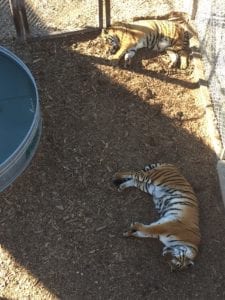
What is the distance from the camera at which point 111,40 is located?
6023mm

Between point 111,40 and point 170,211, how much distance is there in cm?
221

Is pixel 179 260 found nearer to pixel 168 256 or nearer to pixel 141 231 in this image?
pixel 168 256

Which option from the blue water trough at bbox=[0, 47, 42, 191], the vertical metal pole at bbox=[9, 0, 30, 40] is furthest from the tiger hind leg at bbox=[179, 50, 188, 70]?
the blue water trough at bbox=[0, 47, 42, 191]

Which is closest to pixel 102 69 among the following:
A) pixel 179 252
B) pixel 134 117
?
pixel 134 117

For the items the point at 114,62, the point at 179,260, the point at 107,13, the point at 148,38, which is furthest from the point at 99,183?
the point at 107,13

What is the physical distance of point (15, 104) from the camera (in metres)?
4.79

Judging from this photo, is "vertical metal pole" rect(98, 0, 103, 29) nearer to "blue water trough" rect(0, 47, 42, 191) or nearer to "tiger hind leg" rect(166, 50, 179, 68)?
"tiger hind leg" rect(166, 50, 179, 68)

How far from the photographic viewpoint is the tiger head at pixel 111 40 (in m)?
6.01

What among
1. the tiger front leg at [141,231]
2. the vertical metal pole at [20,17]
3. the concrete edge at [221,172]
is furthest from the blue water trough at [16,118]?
the concrete edge at [221,172]

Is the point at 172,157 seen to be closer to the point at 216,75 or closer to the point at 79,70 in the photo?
the point at 216,75

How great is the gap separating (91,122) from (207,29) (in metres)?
1.57

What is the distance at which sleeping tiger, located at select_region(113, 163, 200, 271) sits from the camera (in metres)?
4.44

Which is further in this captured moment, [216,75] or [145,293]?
[216,75]

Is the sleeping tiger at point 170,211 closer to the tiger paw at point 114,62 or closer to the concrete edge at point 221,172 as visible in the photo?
the concrete edge at point 221,172
